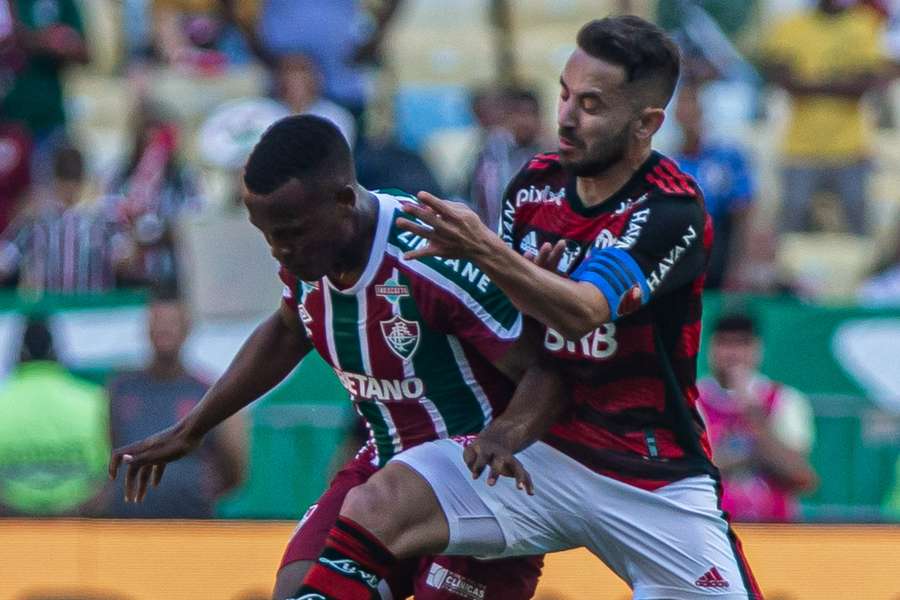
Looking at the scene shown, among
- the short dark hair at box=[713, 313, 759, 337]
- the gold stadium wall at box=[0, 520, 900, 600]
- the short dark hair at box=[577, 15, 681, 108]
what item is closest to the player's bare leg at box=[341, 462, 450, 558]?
the short dark hair at box=[577, 15, 681, 108]

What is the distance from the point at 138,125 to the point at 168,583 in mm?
4818

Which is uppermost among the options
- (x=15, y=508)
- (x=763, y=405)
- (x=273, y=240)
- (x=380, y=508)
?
(x=273, y=240)

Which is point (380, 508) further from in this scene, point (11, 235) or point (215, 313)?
point (11, 235)

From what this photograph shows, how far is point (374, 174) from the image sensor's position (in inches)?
396

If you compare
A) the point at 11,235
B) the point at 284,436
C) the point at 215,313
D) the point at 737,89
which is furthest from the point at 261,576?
the point at 737,89

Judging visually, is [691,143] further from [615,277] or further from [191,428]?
[615,277]

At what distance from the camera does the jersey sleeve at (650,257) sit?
4.42 m

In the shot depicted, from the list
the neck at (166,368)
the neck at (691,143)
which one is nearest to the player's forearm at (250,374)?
the neck at (166,368)

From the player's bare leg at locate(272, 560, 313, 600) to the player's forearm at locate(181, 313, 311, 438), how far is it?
21.1 inches

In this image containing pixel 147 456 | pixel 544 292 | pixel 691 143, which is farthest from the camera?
pixel 691 143

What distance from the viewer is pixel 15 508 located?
8.30 metres

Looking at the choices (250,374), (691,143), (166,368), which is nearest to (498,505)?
(250,374)

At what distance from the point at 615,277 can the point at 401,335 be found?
1.96 feet

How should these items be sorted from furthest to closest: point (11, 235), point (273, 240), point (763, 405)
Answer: point (11, 235) → point (763, 405) → point (273, 240)
